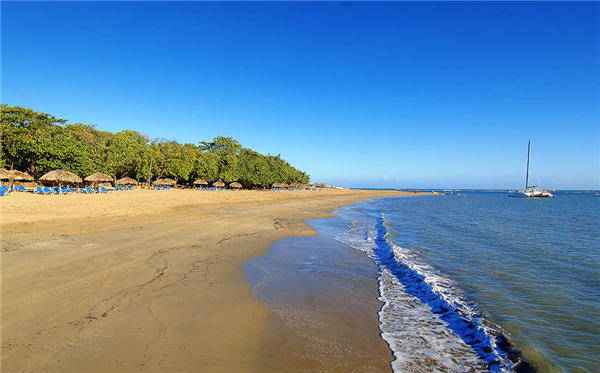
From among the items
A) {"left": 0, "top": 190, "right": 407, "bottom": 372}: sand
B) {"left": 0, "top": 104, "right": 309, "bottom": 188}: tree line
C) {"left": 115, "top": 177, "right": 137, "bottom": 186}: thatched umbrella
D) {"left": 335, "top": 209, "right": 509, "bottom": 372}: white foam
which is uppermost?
{"left": 0, "top": 104, "right": 309, "bottom": 188}: tree line

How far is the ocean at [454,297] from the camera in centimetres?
379

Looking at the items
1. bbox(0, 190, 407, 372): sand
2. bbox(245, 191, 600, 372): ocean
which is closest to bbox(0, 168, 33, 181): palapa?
bbox(0, 190, 407, 372): sand

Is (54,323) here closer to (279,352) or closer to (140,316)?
(140,316)

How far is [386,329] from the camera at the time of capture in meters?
4.38

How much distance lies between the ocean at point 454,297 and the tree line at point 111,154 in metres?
33.4

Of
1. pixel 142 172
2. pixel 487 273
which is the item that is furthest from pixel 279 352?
pixel 142 172

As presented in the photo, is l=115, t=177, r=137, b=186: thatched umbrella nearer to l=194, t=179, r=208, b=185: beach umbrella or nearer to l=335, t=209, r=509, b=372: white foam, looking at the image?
l=194, t=179, r=208, b=185: beach umbrella

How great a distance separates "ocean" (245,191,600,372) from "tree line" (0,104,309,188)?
33.4 m

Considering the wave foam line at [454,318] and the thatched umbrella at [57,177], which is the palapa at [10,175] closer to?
the thatched umbrella at [57,177]

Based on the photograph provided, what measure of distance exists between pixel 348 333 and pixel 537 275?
6572 millimetres

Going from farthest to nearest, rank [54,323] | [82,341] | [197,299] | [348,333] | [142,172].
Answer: [142,172] < [197,299] < [348,333] < [54,323] < [82,341]

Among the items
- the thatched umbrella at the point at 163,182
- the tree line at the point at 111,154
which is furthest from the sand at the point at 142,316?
the thatched umbrella at the point at 163,182

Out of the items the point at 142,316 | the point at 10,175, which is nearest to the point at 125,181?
the point at 10,175

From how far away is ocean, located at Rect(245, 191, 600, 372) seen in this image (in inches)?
149
